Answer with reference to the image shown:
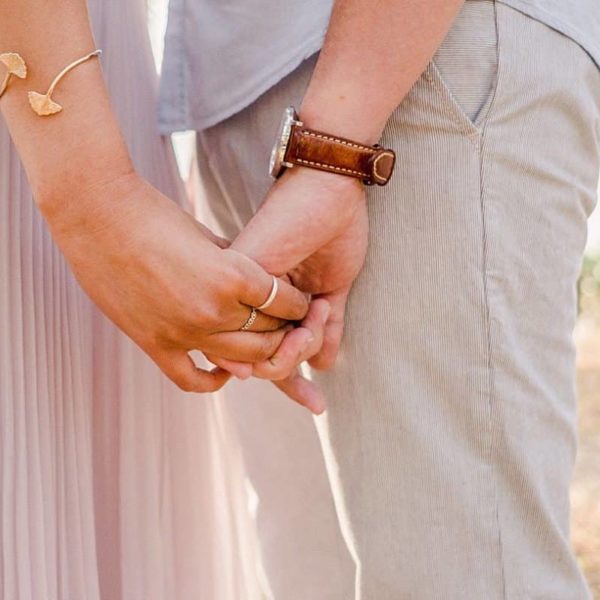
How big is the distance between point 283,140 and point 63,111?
224 mm

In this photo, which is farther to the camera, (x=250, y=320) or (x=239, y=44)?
(x=239, y=44)

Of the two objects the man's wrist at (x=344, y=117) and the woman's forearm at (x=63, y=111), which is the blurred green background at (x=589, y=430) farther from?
the woman's forearm at (x=63, y=111)

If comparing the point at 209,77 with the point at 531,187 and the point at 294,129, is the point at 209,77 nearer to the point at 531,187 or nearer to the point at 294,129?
the point at 294,129

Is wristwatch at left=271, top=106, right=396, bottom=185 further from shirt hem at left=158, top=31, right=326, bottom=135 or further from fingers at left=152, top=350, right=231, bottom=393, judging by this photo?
fingers at left=152, top=350, right=231, bottom=393

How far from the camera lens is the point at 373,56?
1.17m

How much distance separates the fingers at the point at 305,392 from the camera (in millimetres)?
1298

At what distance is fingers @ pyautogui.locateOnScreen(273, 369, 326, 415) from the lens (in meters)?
1.30

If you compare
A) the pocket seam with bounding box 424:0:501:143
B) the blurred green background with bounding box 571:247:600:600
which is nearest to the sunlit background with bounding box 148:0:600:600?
the blurred green background with bounding box 571:247:600:600

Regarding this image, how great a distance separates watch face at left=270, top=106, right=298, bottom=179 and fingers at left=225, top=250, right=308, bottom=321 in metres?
0.11

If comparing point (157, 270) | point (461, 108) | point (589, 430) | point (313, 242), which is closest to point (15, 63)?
point (157, 270)

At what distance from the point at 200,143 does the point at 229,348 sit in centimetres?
35

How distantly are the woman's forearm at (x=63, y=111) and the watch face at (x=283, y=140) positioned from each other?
160 mm

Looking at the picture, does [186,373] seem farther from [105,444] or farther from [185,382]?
[105,444]

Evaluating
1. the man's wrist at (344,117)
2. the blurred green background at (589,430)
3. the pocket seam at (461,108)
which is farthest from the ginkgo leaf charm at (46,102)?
the blurred green background at (589,430)
